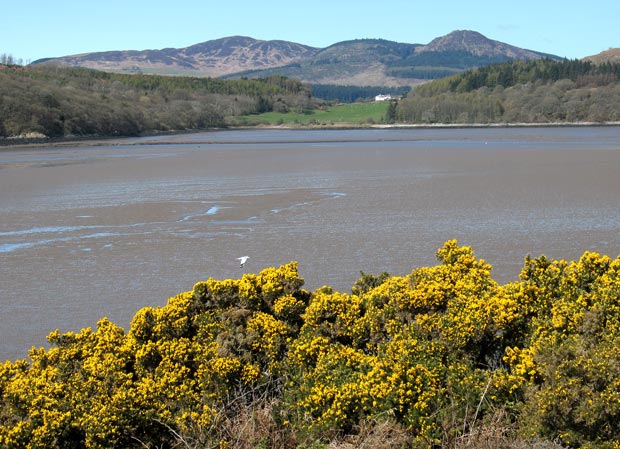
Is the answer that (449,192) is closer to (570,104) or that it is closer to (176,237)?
(176,237)

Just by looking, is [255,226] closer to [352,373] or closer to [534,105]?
[352,373]

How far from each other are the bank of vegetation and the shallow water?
4308 mm

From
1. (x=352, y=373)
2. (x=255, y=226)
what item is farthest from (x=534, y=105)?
(x=352, y=373)

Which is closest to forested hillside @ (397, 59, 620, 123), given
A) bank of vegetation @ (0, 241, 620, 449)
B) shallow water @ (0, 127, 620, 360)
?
shallow water @ (0, 127, 620, 360)

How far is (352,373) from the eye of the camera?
7.47 meters

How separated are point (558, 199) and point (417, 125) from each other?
14984 cm

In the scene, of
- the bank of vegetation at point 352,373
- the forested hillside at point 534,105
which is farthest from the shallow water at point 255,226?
the forested hillside at point 534,105

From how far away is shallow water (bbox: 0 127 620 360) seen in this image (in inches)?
618

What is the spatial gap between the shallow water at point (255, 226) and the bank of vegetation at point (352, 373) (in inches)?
170

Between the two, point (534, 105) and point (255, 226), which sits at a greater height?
point (534, 105)

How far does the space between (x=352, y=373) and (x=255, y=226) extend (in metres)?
16.3

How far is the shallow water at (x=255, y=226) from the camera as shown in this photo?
51.5 feet

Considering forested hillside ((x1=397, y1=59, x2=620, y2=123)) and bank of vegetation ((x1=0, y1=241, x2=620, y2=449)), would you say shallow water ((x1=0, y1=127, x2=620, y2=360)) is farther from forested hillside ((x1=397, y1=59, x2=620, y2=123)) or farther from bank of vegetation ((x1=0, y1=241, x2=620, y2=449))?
forested hillside ((x1=397, y1=59, x2=620, y2=123))

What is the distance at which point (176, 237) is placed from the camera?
22000 mm
